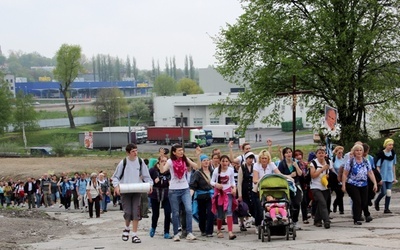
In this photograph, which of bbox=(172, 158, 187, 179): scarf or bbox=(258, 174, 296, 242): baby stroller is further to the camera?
bbox=(172, 158, 187, 179): scarf

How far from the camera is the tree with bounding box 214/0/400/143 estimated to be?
109 ft

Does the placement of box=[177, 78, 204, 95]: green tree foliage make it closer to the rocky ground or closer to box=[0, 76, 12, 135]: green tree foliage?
box=[0, 76, 12, 135]: green tree foliage

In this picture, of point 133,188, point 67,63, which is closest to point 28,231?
point 133,188

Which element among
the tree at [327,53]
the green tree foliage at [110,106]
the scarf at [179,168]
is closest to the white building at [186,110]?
the green tree foliage at [110,106]

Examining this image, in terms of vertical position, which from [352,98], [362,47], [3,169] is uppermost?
[362,47]

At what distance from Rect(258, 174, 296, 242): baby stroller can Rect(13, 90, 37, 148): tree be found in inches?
4060

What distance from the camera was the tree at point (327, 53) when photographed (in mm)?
33281

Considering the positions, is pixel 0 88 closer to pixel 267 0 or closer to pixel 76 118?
pixel 76 118

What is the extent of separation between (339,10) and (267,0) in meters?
4.09

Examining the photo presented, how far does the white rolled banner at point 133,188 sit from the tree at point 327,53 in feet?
67.0

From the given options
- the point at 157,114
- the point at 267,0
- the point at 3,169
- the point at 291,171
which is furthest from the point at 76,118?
the point at 291,171

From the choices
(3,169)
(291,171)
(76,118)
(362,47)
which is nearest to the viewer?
(291,171)

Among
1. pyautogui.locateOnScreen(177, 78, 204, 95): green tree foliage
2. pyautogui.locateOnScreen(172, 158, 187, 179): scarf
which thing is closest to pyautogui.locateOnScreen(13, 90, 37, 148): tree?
pyautogui.locateOnScreen(177, 78, 204, 95): green tree foliage

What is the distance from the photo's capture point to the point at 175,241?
45.2 ft
